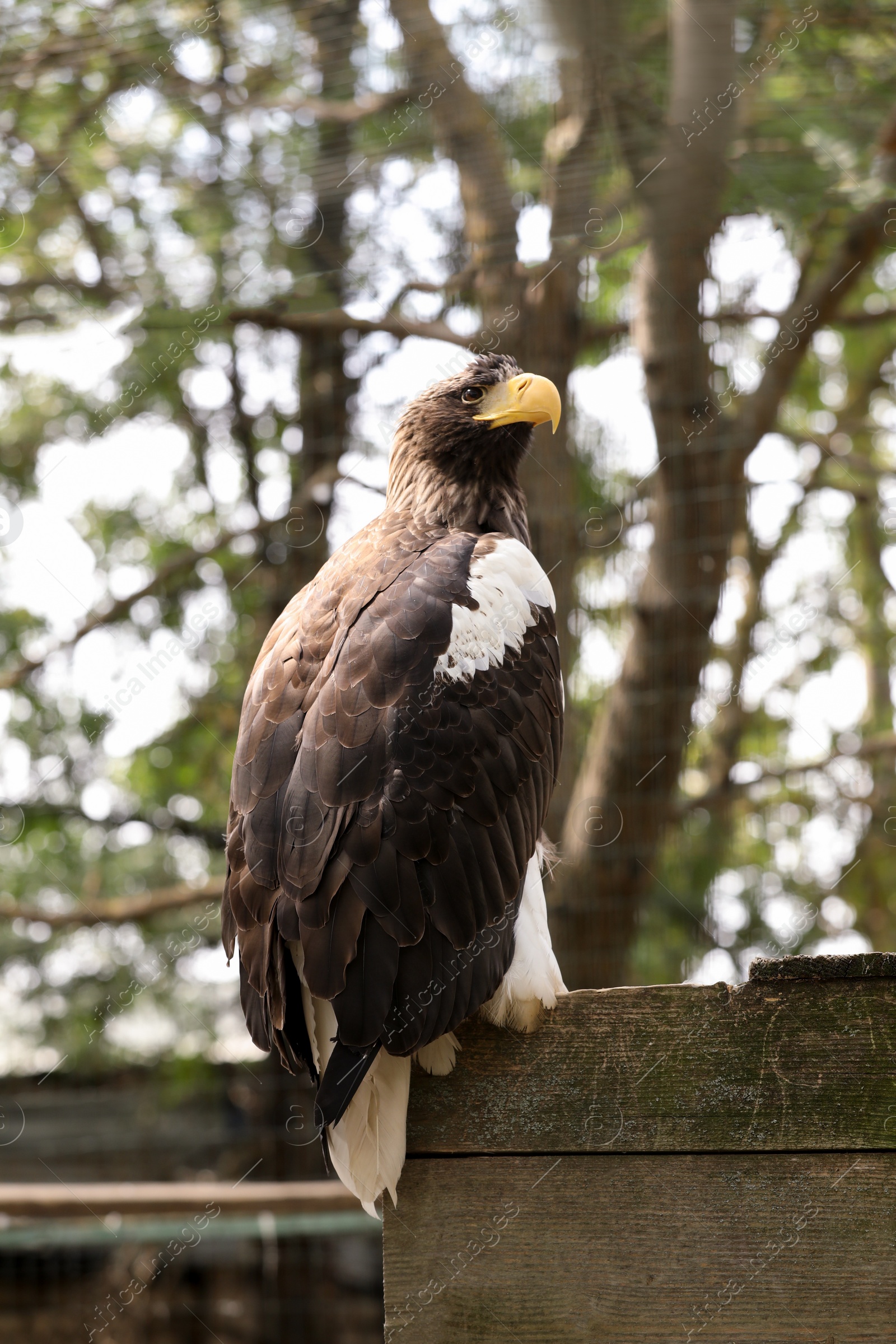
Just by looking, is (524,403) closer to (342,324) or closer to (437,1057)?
(437,1057)

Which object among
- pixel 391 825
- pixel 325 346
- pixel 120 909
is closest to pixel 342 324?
pixel 325 346

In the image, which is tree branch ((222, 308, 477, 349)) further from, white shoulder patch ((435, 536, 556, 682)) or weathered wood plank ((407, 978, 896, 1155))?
weathered wood plank ((407, 978, 896, 1155))

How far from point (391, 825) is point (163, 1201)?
8.91ft

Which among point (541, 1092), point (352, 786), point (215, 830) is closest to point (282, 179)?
point (215, 830)

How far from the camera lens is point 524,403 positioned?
8.07 feet

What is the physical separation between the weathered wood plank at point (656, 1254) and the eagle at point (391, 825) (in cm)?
14

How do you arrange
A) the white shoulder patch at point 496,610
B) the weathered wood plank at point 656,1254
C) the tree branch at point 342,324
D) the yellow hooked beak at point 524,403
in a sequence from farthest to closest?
the tree branch at point 342,324, the yellow hooked beak at point 524,403, the white shoulder patch at point 496,610, the weathered wood plank at point 656,1254

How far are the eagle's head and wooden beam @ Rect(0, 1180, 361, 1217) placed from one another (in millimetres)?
2265

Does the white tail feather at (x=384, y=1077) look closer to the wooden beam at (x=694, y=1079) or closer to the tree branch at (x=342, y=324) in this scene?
the wooden beam at (x=694, y=1079)

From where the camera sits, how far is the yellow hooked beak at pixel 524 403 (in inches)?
95.9

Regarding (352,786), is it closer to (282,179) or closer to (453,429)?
(453,429)

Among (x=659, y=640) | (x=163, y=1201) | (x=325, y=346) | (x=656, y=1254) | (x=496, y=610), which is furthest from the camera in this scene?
(x=325, y=346)

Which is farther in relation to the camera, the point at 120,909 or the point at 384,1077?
the point at 120,909

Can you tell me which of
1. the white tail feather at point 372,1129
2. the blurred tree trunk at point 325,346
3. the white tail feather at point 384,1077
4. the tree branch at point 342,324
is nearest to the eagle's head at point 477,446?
the white tail feather at point 384,1077
